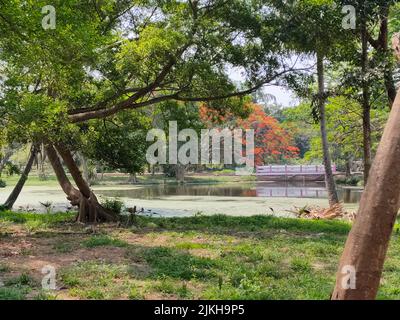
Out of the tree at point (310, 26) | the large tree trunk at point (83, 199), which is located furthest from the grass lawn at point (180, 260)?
the tree at point (310, 26)

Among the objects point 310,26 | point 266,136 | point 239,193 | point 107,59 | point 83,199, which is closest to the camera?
point 310,26

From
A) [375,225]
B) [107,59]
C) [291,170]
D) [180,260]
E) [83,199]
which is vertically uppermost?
[107,59]

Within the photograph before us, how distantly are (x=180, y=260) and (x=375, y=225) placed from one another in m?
4.18

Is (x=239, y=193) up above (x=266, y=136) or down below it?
below

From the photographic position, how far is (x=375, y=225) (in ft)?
10.8

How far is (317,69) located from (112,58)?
5106 millimetres

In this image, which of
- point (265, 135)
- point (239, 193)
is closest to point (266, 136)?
point (265, 135)

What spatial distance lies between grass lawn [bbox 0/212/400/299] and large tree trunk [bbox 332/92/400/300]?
6.30 feet

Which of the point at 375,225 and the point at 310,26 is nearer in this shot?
the point at 375,225

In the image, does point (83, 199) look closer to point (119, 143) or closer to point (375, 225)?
point (119, 143)

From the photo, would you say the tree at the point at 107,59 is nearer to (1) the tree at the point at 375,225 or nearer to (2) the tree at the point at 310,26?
(2) the tree at the point at 310,26

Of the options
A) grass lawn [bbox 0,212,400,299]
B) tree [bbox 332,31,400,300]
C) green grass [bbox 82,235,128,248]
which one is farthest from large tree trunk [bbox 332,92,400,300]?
green grass [bbox 82,235,128,248]

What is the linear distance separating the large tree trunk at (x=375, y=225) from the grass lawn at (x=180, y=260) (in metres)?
1.92
